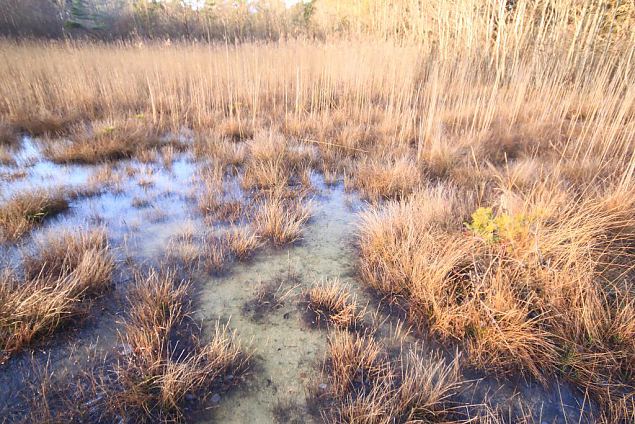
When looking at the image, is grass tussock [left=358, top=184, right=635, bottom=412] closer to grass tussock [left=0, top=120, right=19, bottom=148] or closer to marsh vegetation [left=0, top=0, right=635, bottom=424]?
marsh vegetation [left=0, top=0, right=635, bottom=424]

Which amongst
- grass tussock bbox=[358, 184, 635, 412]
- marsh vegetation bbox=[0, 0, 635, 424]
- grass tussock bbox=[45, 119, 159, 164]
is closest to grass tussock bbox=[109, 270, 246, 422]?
marsh vegetation bbox=[0, 0, 635, 424]

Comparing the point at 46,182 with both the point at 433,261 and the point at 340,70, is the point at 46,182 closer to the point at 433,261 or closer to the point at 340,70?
the point at 433,261

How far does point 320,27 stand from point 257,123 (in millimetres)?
6795

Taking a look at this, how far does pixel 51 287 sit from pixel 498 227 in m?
2.47

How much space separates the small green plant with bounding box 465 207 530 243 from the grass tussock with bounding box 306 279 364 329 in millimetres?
839

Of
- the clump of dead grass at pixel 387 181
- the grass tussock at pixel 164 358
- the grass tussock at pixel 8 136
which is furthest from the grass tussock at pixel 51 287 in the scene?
the grass tussock at pixel 8 136

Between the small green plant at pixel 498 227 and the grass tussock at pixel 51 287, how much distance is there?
2.22m

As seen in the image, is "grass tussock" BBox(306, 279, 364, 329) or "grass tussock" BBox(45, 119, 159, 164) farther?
"grass tussock" BBox(45, 119, 159, 164)

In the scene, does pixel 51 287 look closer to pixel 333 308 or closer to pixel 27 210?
pixel 27 210

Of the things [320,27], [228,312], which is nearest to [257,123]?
[228,312]

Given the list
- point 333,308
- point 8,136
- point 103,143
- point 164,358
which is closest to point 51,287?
point 164,358

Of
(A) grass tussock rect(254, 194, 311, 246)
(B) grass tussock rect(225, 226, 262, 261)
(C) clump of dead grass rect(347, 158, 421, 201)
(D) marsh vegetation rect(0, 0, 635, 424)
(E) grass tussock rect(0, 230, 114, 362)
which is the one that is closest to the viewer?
(D) marsh vegetation rect(0, 0, 635, 424)

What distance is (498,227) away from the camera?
1822mm

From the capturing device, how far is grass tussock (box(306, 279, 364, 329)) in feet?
5.54
